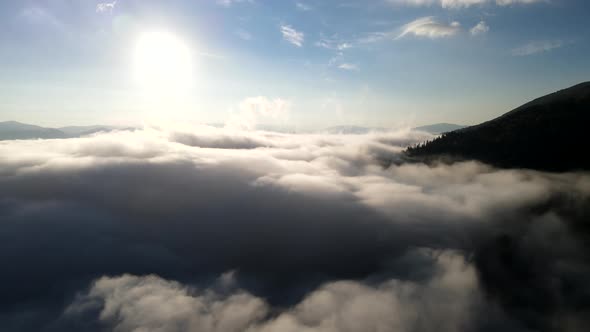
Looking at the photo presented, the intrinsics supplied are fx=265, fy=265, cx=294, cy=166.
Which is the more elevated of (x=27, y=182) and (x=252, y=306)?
(x=27, y=182)

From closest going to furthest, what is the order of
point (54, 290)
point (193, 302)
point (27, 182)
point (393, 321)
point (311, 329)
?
point (393, 321) → point (311, 329) → point (193, 302) → point (54, 290) → point (27, 182)

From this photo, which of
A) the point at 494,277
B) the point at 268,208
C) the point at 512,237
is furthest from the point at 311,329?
the point at 512,237

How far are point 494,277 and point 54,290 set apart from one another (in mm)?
239020

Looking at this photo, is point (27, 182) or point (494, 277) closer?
point (494, 277)

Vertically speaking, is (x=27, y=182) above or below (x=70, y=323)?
above

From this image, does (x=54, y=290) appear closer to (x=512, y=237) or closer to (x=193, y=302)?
(x=193, y=302)

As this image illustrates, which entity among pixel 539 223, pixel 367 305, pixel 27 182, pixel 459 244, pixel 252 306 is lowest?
pixel 252 306

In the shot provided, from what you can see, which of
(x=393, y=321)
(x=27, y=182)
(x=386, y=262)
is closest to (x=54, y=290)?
(x=27, y=182)

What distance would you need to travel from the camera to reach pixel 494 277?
149125mm

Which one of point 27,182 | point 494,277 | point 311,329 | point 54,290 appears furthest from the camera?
point 27,182

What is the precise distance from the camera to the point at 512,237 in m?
156

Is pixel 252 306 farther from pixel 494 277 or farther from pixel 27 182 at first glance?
pixel 27 182

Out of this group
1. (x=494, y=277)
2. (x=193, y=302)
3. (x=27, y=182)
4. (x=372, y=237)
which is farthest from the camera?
(x=27, y=182)

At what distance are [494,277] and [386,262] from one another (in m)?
60.9
